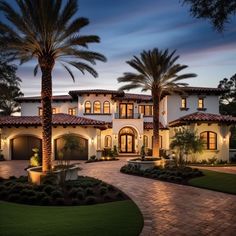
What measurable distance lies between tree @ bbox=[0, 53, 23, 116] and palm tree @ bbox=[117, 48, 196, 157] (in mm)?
10604

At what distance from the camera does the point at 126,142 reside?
37750 mm

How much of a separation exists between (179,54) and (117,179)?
13997 millimetres

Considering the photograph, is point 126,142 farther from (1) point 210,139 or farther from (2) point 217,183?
(2) point 217,183

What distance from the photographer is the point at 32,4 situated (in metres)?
15.7

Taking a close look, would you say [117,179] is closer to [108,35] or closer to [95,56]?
[95,56]

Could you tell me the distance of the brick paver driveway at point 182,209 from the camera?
7.95 m

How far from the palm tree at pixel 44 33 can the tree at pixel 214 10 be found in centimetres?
924

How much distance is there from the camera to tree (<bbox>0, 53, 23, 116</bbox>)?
33.3m

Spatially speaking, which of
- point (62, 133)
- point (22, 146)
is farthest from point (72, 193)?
point (22, 146)

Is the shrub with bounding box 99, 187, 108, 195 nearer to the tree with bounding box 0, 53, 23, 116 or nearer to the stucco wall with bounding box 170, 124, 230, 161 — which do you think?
the tree with bounding box 0, 53, 23, 116

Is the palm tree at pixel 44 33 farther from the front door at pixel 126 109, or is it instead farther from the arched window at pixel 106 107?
the front door at pixel 126 109

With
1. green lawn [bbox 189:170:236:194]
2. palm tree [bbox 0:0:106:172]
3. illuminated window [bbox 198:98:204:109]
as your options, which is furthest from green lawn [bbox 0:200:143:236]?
illuminated window [bbox 198:98:204:109]

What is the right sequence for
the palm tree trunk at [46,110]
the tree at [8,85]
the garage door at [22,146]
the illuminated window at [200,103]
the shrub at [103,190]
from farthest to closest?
the illuminated window at [200,103] < the tree at [8,85] < the garage door at [22,146] < the palm tree trunk at [46,110] < the shrub at [103,190]

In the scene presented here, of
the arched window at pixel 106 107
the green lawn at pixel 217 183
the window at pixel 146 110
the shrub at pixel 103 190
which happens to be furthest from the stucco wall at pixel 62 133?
the shrub at pixel 103 190
